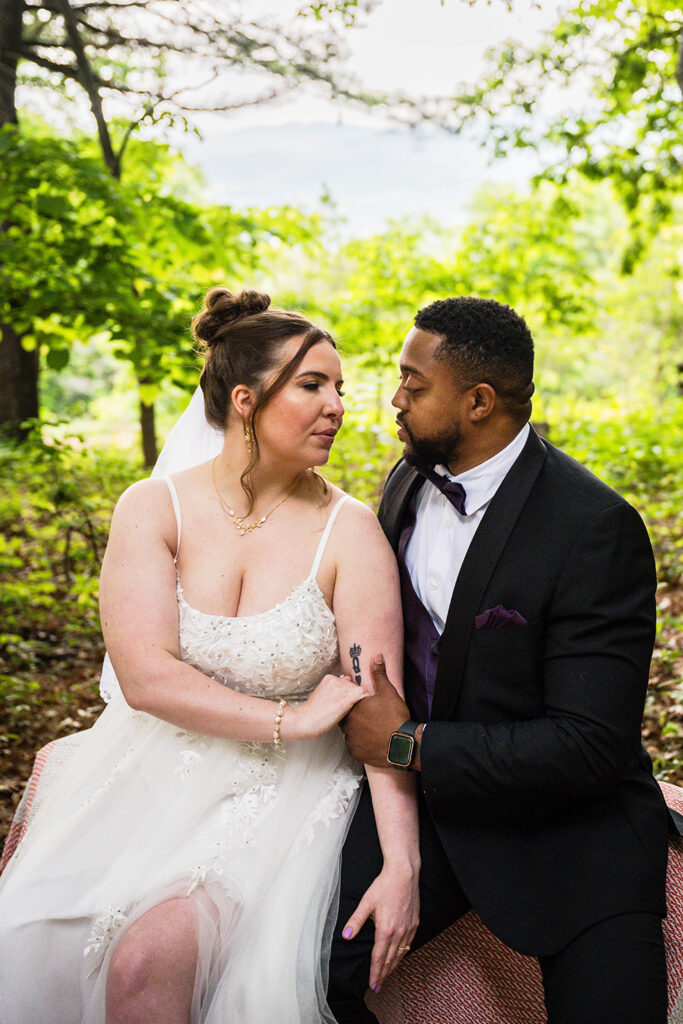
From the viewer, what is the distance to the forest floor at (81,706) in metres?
3.85

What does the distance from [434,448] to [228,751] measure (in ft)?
Result: 3.56

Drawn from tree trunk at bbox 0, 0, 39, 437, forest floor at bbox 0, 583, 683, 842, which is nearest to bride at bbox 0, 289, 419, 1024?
forest floor at bbox 0, 583, 683, 842

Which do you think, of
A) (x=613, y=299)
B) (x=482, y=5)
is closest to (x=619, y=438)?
(x=482, y=5)

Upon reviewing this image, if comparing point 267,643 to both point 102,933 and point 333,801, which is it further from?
point 102,933

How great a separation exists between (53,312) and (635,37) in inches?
191

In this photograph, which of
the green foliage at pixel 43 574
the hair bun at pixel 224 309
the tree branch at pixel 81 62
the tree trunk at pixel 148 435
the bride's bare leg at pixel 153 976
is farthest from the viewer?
the tree trunk at pixel 148 435

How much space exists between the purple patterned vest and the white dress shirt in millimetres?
38

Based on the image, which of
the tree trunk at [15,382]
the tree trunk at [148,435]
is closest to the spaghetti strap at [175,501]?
the tree trunk at [148,435]

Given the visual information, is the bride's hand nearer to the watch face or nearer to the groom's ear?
the watch face

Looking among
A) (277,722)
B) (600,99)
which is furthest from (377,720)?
(600,99)

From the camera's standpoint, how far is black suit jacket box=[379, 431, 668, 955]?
1998 mm

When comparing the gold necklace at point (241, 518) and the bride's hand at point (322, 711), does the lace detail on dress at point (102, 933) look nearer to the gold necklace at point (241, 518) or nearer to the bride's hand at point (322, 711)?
the bride's hand at point (322, 711)

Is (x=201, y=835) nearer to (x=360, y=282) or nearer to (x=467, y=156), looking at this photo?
(x=467, y=156)

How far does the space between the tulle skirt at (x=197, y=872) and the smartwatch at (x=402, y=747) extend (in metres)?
0.24
